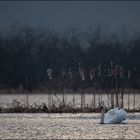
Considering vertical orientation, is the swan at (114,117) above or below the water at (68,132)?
above

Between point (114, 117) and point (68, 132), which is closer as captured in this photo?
point (68, 132)

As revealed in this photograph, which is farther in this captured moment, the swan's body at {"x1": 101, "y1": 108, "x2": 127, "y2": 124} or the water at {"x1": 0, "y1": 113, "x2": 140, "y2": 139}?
the swan's body at {"x1": 101, "y1": 108, "x2": 127, "y2": 124}

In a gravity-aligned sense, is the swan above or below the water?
above

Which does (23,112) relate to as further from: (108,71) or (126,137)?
(126,137)

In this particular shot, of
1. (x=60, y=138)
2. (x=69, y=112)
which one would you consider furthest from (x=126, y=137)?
(x=69, y=112)

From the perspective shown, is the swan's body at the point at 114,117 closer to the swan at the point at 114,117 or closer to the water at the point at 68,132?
the swan at the point at 114,117

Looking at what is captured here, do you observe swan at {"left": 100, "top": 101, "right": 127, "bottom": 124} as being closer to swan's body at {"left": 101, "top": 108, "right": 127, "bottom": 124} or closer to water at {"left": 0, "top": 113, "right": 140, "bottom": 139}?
swan's body at {"left": 101, "top": 108, "right": 127, "bottom": 124}

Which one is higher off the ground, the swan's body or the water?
the swan's body

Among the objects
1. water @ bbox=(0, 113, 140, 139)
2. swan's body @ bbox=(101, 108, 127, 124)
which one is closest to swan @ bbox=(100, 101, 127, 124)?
swan's body @ bbox=(101, 108, 127, 124)

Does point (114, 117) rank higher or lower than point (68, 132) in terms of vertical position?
higher

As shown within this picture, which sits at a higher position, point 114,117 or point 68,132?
point 114,117

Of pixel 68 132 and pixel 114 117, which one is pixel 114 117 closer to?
pixel 114 117

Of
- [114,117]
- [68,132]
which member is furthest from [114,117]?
[68,132]

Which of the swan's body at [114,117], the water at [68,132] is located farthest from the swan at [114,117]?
the water at [68,132]
